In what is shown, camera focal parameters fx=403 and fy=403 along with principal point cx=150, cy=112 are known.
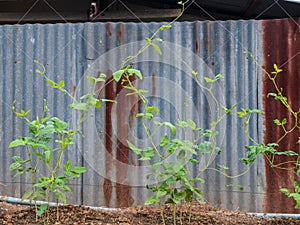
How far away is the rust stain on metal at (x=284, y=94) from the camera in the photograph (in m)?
3.28

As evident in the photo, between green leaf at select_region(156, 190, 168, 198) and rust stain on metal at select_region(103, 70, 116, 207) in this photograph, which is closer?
green leaf at select_region(156, 190, 168, 198)

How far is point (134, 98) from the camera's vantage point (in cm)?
339

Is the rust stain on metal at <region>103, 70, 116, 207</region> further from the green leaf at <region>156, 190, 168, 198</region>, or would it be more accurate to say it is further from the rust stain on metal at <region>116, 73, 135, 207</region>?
the green leaf at <region>156, 190, 168, 198</region>

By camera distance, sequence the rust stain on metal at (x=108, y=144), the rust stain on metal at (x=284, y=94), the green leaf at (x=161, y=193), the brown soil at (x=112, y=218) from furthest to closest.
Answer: the rust stain on metal at (x=108, y=144)
the rust stain on metal at (x=284, y=94)
the brown soil at (x=112, y=218)
the green leaf at (x=161, y=193)

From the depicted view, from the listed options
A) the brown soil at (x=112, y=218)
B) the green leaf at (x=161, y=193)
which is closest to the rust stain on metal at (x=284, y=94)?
the brown soil at (x=112, y=218)

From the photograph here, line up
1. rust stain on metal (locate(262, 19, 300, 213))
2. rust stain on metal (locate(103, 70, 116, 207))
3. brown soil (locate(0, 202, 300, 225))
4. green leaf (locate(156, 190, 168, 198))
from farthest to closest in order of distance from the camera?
rust stain on metal (locate(103, 70, 116, 207)) < rust stain on metal (locate(262, 19, 300, 213)) < brown soil (locate(0, 202, 300, 225)) < green leaf (locate(156, 190, 168, 198))

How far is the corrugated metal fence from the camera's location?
332 centimetres

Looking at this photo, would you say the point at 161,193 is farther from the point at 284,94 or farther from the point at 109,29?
the point at 109,29

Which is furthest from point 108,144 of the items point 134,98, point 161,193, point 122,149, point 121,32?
point 161,193

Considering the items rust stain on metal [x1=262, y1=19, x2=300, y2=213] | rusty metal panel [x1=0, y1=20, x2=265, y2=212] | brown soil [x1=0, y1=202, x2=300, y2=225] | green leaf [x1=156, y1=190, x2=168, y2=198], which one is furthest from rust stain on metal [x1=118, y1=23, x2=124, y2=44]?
green leaf [x1=156, y1=190, x2=168, y2=198]

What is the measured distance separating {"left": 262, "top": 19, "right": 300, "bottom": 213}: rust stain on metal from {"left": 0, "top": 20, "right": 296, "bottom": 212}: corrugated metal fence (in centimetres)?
6

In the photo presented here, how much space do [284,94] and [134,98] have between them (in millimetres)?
1232

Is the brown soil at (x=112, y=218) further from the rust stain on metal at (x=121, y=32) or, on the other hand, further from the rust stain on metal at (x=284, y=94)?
Result: the rust stain on metal at (x=121, y=32)

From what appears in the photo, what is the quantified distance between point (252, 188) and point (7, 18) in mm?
4572
